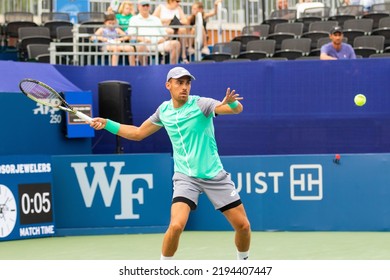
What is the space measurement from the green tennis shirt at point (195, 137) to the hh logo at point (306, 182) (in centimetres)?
485

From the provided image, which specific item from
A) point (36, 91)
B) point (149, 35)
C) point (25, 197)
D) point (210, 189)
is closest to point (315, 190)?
point (25, 197)

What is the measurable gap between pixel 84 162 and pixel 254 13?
7984mm

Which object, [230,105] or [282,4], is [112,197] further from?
[282,4]

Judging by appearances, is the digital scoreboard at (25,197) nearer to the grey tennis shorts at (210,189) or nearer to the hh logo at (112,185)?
the hh logo at (112,185)

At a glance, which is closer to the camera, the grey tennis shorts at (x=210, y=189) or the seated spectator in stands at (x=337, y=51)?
the grey tennis shorts at (x=210, y=189)

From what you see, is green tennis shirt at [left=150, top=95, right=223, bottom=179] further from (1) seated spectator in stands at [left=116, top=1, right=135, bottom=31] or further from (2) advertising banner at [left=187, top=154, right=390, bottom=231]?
(1) seated spectator in stands at [left=116, top=1, right=135, bottom=31]

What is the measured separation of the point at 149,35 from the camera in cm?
1686

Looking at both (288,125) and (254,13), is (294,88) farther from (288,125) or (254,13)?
(254,13)

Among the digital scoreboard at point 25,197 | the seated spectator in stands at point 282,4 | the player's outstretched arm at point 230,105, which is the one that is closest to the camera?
the player's outstretched arm at point 230,105

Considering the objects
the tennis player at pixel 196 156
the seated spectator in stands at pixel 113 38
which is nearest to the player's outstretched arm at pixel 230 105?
the tennis player at pixel 196 156

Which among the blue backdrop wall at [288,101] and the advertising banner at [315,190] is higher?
the blue backdrop wall at [288,101]

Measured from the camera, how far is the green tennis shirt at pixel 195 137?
9.09 m
